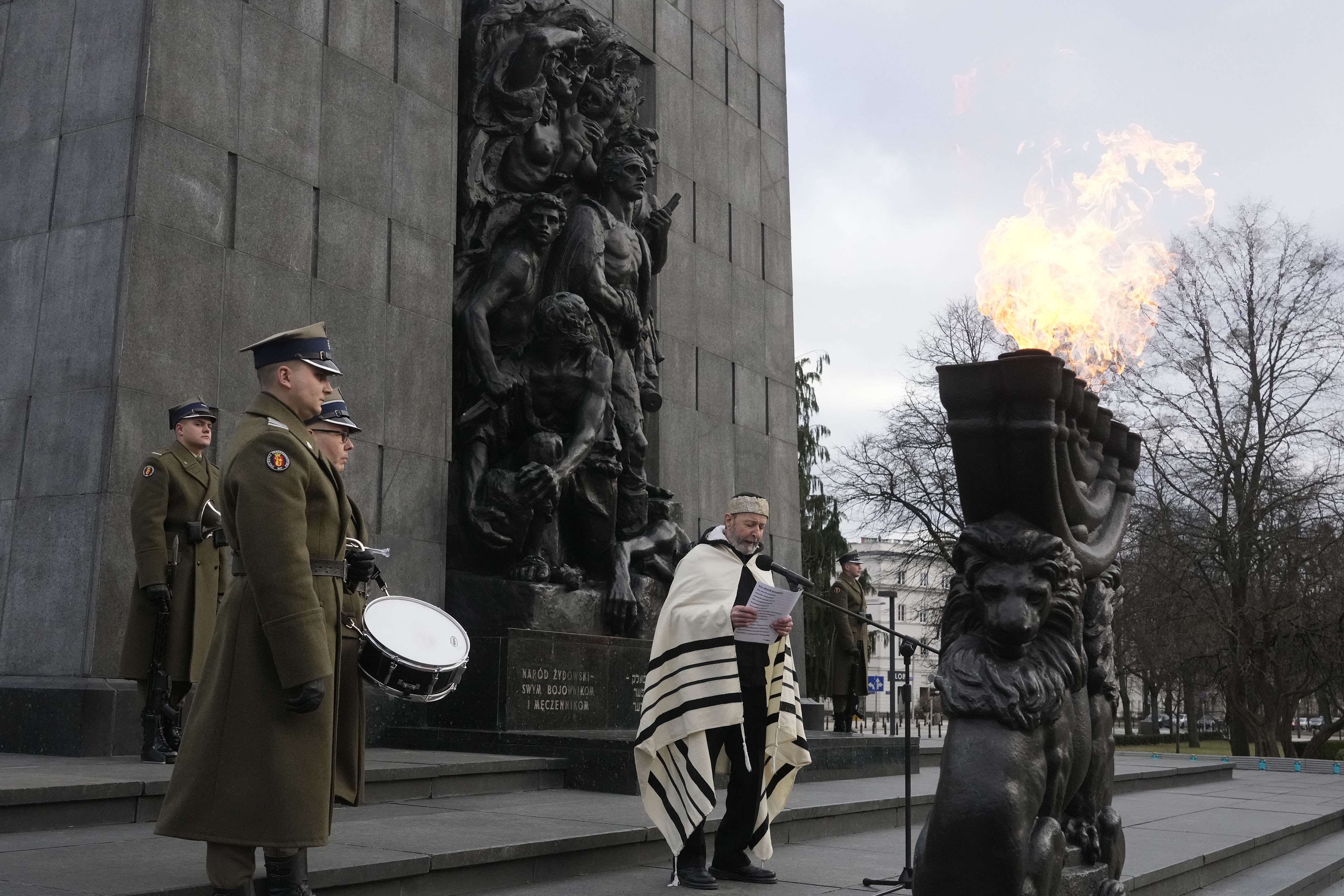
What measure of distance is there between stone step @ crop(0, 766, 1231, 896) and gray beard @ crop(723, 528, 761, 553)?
155 centimetres

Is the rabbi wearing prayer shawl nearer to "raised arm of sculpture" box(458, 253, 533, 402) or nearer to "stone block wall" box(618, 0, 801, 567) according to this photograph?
"raised arm of sculpture" box(458, 253, 533, 402)

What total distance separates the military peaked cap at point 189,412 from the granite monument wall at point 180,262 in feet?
1.89

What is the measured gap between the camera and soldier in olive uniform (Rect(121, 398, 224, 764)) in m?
6.81

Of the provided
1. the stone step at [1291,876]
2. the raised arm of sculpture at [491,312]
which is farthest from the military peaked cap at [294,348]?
the stone step at [1291,876]

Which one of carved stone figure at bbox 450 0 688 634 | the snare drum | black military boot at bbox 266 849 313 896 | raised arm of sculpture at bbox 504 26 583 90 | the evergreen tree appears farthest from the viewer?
the evergreen tree

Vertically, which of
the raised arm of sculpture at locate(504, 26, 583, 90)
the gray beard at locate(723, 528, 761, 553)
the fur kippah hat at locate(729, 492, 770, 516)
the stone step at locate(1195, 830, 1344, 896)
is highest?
the raised arm of sculpture at locate(504, 26, 583, 90)

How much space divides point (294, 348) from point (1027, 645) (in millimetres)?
2753

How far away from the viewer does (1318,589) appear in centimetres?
2709

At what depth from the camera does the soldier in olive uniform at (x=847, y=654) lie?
13.6 m

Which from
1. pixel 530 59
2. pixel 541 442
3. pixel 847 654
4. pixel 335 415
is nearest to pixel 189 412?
pixel 335 415

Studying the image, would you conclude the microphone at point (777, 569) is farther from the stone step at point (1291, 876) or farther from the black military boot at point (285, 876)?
the stone step at point (1291, 876)

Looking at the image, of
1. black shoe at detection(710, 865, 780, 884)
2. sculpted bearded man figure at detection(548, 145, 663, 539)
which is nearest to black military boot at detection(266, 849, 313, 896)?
black shoe at detection(710, 865, 780, 884)

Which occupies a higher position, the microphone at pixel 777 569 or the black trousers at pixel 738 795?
the microphone at pixel 777 569

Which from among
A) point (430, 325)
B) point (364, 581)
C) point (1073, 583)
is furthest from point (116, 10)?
point (1073, 583)
